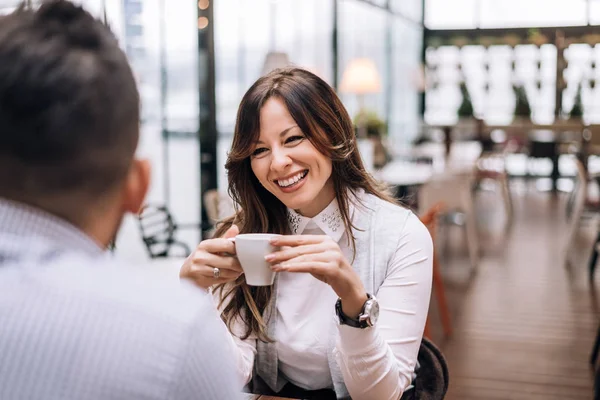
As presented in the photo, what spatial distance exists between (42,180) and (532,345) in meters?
4.12

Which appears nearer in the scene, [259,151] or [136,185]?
[136,185]

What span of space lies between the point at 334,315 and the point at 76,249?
0.93 m

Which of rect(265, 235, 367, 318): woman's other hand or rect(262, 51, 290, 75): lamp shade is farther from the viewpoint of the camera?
rect(262, 51, 290, 75): lamp shade

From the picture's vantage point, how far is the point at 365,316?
1.31 meters

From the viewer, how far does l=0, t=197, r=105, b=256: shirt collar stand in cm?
68

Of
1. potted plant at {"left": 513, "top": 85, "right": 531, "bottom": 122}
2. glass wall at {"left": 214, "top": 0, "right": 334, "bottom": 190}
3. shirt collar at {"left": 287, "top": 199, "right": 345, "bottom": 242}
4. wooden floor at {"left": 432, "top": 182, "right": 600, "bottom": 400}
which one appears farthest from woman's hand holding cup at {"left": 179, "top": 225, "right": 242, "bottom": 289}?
potted plant at {"left": 513, "top": 85, "right": 531, "bottom": 122}

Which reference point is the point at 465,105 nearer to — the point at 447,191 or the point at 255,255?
the point at 447,191

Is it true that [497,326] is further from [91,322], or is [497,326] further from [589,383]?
[91,322]

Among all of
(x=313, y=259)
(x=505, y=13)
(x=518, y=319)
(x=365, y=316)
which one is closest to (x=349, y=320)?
(x=365, y=316)

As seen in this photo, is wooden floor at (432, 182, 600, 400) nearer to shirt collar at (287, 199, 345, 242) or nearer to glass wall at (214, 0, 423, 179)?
glass wall at (214, 0, 423, 179)

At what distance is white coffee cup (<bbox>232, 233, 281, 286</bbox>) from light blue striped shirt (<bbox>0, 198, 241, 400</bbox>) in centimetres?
54

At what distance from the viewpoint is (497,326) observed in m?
4.71

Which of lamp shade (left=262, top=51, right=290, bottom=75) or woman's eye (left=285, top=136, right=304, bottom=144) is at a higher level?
lamp shade (left=262, top=51, right=290, bottom=75)

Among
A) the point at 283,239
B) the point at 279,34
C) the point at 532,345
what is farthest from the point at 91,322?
the point at 279,34
